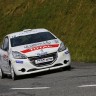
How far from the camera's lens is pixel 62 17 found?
31.2 meters

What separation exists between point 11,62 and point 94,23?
35.4 ft

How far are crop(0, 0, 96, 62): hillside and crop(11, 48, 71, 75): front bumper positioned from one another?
5.06m

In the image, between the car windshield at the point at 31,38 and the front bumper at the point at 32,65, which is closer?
the front bumper at the point at 32,65

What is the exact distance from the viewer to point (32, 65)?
17422mm

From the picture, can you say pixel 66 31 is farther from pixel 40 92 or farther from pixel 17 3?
pixel 40 92

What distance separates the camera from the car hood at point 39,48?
17.4m

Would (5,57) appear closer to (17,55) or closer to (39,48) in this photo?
(17,55)

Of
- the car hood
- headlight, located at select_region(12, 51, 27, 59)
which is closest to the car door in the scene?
the car hood

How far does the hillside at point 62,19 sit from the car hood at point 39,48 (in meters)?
4.87

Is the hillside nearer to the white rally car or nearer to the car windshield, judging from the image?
the car windshield

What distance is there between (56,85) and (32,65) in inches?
127

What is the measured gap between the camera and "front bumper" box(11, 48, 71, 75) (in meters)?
17.4

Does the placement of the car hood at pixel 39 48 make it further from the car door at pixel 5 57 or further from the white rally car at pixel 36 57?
the car door at pixel 5 57

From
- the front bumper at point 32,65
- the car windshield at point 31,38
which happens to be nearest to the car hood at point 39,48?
the front bumper at point 32,65
